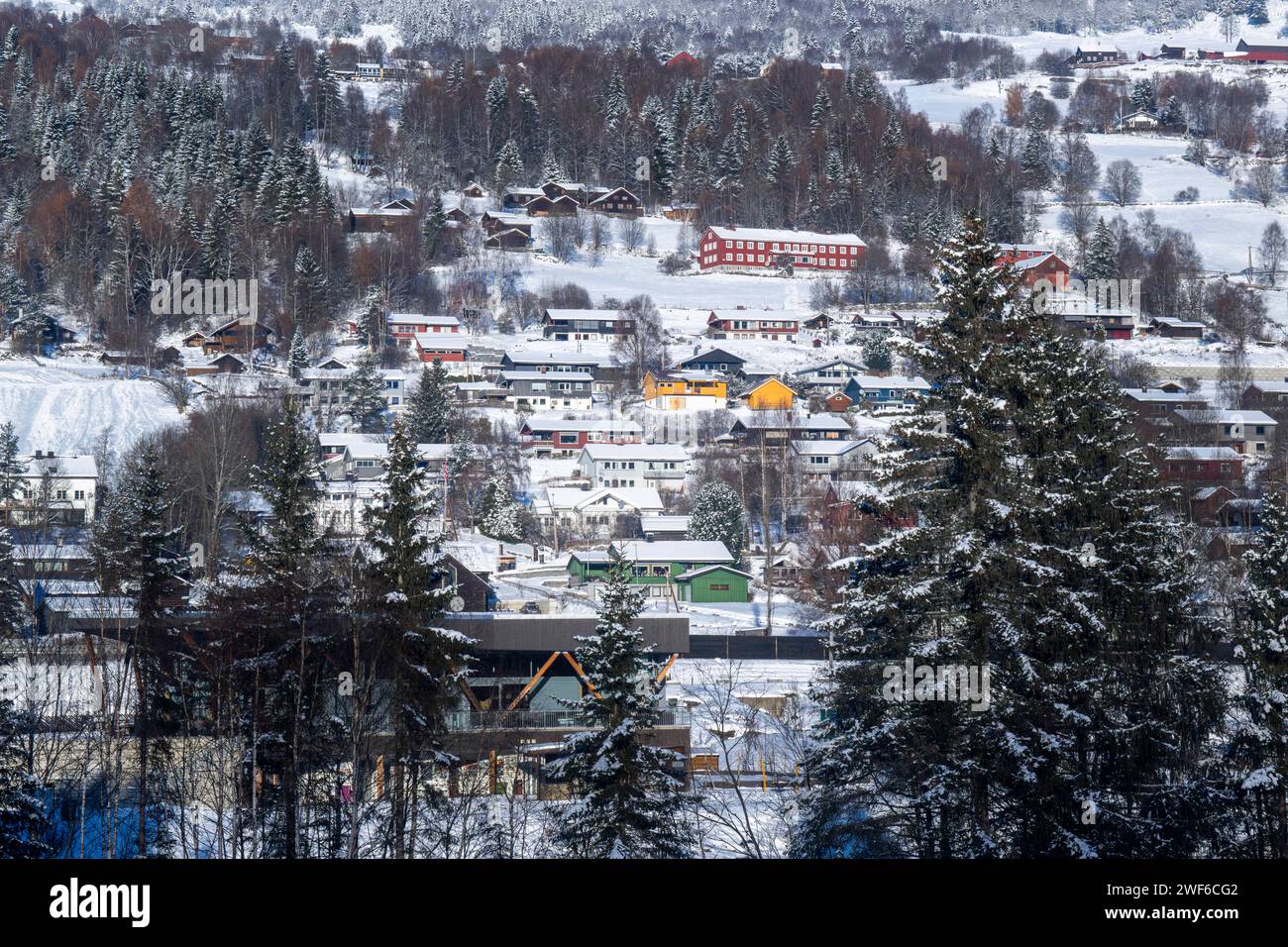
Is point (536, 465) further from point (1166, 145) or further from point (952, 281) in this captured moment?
point (1166, 145)

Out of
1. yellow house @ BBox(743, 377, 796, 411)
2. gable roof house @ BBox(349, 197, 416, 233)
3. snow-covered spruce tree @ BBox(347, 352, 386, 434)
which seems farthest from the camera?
gable roof house @ BBox(349, 197, 416, 233)

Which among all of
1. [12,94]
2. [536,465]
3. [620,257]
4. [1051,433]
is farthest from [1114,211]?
[1051,433]

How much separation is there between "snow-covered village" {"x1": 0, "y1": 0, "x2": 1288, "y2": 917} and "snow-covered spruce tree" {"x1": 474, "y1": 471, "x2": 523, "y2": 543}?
0.68 ft

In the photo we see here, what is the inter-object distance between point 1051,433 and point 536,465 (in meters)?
31.7

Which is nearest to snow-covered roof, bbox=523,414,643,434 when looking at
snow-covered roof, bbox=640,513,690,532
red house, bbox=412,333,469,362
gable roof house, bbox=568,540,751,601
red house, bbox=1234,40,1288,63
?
red house, bbox=412,333,469,362

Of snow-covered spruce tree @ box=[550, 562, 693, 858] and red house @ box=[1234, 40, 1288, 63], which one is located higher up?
red house @ box=[1234, 40, 1288, 63]

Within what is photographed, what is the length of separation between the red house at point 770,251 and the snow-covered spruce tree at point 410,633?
57.2 meters

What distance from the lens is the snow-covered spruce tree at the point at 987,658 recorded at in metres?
9.60

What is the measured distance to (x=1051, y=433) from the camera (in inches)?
452

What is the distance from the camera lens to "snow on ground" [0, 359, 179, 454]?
130 feet

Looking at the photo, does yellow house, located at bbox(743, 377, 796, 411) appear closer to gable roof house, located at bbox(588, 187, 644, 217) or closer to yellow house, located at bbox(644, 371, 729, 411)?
yellow house, located at bbox(644, 371, 729, 411)

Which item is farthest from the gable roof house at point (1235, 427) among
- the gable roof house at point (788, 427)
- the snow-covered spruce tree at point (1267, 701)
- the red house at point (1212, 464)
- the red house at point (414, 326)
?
the snow-covered spruce tree at point (1267, 701)

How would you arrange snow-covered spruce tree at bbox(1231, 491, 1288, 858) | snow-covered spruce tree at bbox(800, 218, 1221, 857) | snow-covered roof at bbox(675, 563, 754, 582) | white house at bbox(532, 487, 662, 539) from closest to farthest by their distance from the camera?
1. snow-covered spruce tree at bbox(800, 218, 1221, 857)
2. snow-covered spruce tree at bbox(1231, 491, 1288, 858)
3. snow-covered roof at bbox(675, 563, 754, 582)
4. white house at bbox(532, 487, 662, 539)

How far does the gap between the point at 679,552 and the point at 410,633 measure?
65.2 feet
